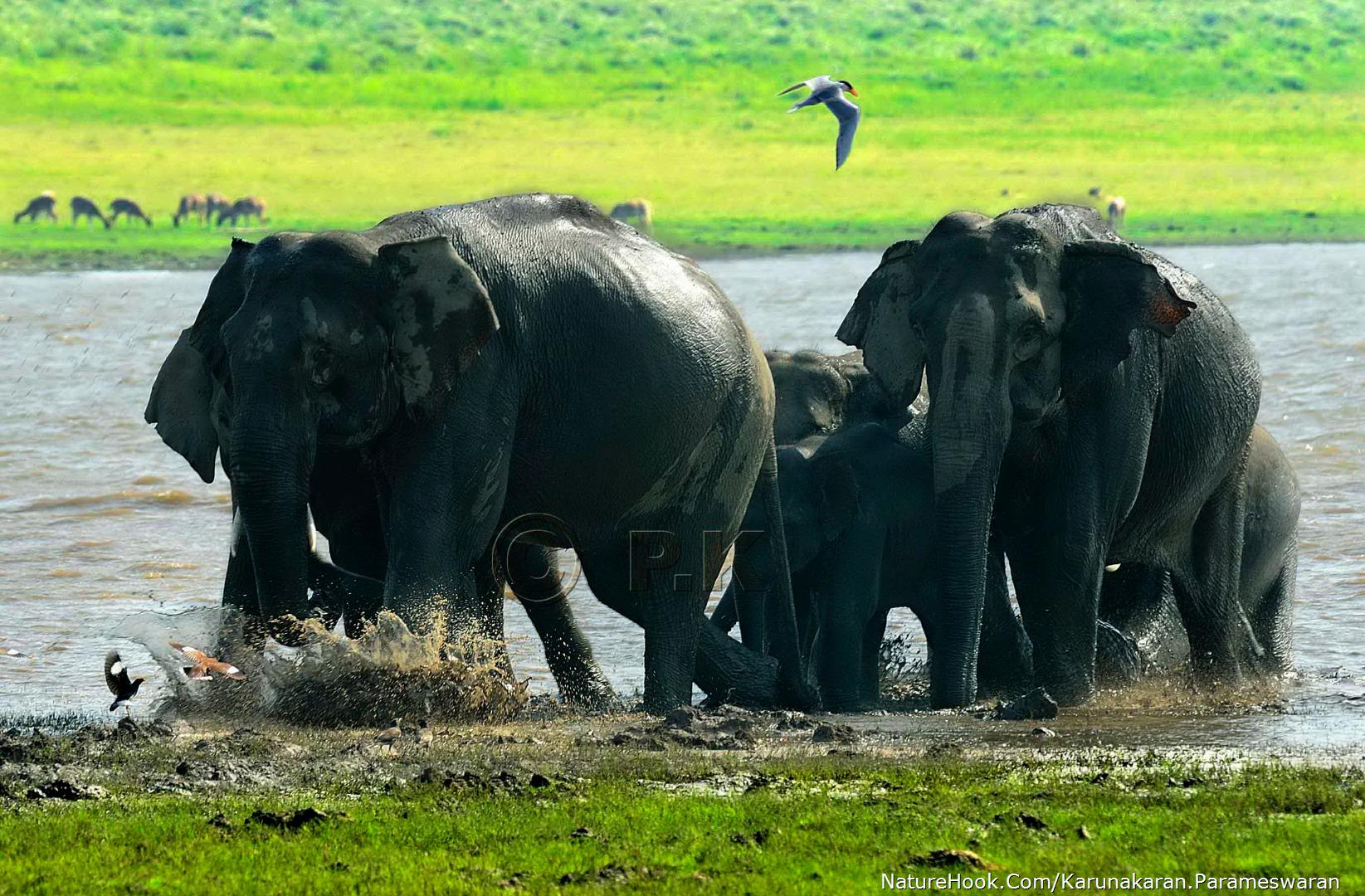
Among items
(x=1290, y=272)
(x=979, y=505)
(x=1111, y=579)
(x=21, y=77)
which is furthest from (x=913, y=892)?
(x=21, y=77)

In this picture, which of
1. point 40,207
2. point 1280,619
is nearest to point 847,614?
point 1280,619

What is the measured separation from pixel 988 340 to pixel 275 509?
3630mm

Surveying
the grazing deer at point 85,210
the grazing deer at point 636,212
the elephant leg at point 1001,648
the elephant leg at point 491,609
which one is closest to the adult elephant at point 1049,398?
the elephant leg at point 1001,648

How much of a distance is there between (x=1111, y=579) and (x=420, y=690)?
16.4 feet

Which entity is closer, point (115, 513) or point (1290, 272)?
point (115, 513)

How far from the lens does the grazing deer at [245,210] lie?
164 feet

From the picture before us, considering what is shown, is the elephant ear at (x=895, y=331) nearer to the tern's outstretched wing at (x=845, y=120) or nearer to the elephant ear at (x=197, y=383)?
the tern's outstretched wing at (x=845, y=120)

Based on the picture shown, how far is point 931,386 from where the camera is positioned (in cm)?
1207

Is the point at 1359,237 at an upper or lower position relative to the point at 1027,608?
lower

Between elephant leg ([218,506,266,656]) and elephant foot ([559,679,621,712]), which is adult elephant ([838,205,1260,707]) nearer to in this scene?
elephant foot ([559,679,621,712])

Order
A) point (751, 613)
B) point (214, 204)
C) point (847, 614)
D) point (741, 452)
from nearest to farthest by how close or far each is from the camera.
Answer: point (741, 452), point (847, 614), point (751, 613), point (214, 204)

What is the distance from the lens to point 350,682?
10.1 meters

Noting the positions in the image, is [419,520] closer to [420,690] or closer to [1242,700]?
[420,690]

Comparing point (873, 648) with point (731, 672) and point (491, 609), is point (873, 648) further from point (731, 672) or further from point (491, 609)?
point (491, 609)
